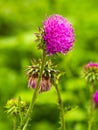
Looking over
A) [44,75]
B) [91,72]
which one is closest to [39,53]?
[91,72]

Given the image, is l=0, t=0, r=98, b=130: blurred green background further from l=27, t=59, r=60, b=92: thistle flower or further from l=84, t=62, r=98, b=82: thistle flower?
l=27, t=59, r=60, b=92: thistle flower

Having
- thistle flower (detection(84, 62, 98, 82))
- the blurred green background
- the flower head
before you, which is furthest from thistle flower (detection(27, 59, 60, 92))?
the blurred green background

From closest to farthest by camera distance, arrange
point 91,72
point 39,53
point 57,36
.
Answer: point 57,36
point 91,72
point 39,53

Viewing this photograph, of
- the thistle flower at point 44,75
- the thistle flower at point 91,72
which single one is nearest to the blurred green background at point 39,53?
the thistle flower at point 91,72

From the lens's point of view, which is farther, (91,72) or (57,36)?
(91,72)

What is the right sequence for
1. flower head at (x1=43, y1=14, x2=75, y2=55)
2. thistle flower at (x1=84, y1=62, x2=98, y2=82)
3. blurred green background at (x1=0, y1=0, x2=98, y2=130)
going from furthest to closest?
blurred green background at (x1=0, y1=0, x2=98, y2=130) → thistle flower at (x1=84, y1=62, x2=98, y2=82) → flower head at (x1=43, y1=14, x2=75, y2=55)

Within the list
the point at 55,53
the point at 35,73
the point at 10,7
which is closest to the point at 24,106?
the point at 35,73

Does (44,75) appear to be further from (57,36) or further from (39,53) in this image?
(39,53)
